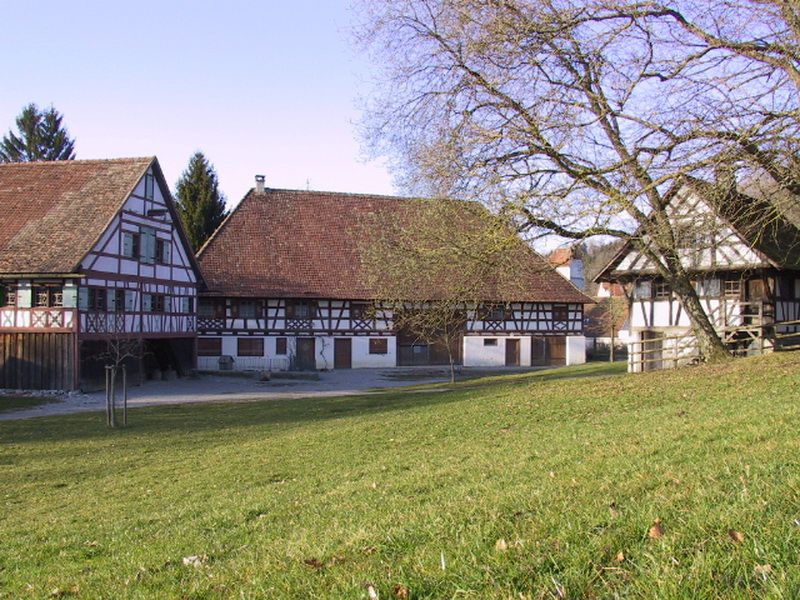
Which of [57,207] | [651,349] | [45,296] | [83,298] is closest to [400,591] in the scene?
[83,298]

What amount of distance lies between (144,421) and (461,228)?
10.0 metres

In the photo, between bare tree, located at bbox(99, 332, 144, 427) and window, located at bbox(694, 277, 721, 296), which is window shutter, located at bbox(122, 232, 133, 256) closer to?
bare tree, located at bbox(99, 332, 144, 427)

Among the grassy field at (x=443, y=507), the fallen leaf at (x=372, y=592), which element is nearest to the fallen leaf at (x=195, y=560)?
the grassy field at (x=443, y=507)

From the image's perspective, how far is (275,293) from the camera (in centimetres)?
4091

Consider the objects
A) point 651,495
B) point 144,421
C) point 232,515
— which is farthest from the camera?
point 144,421

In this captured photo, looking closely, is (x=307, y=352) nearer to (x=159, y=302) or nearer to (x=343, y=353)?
(x=343, y=353)

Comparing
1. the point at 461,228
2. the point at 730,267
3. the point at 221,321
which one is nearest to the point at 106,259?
the point at 221,321

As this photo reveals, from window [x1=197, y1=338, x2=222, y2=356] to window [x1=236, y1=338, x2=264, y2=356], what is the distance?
98cm

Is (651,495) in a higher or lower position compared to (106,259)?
lower

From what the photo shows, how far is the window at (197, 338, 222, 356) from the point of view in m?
40.5

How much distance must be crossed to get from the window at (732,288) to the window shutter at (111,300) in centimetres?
2471

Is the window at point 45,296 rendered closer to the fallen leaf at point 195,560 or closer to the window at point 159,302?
the window at point 159,302

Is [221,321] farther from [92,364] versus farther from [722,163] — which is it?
[722,163]

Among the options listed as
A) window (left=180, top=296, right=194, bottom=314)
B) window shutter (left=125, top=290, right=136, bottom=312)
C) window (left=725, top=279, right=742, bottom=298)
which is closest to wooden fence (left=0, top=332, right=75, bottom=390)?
window shutter (left=125, top=290, right=136, bottom=312)
